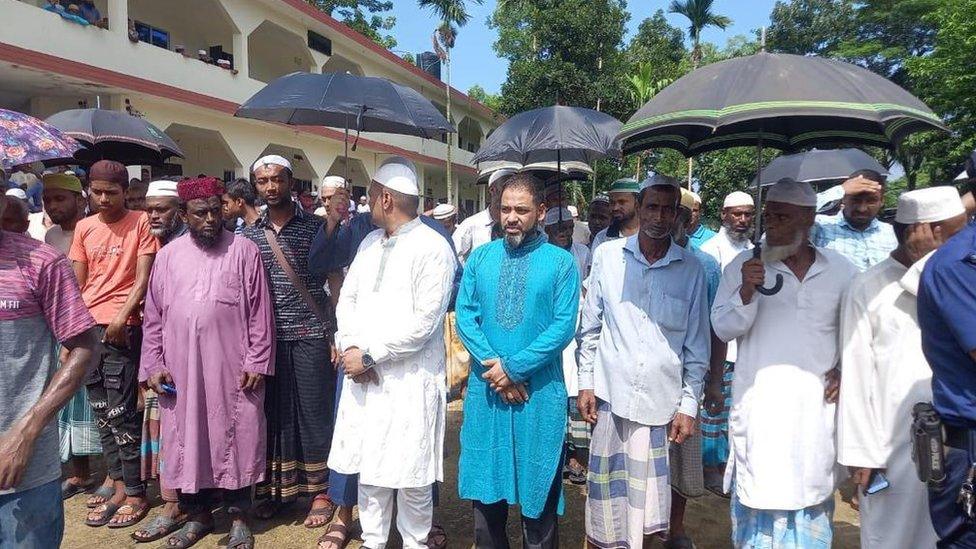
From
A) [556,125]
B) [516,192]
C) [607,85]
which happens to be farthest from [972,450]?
[607,85]

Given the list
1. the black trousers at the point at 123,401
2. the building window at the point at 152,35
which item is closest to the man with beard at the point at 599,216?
the black trousers at the point at 123,401

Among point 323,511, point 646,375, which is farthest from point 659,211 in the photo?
point 323,511

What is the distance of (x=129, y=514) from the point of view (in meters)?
3.64

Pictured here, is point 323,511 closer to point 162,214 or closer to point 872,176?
point 162,214

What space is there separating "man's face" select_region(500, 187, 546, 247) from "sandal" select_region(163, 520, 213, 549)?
8.02 feet

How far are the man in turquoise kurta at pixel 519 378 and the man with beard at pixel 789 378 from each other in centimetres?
77

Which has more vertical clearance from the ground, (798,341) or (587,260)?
(587,260)

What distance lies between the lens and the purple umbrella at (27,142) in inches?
92.7

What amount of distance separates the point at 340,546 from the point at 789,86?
313 cm

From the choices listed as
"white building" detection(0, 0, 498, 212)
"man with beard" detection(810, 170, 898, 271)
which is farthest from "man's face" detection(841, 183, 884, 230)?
"white building" detection(0, 0, 498, 212)

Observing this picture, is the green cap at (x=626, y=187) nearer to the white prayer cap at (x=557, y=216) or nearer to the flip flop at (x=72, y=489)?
the white prayer cap at (x=557, y=216)

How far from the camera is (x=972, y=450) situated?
1.82m

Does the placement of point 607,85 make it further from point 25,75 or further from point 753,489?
point 753,489

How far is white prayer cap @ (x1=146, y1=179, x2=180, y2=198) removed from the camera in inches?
145
